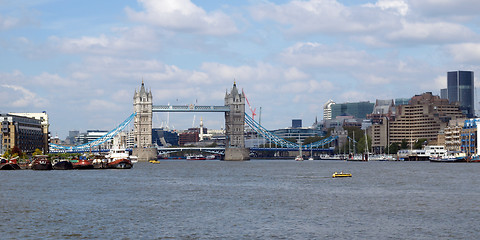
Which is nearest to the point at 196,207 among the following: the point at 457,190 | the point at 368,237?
the point at 368,237

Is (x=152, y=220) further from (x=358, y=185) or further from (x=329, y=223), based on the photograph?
(x=358, y=185)

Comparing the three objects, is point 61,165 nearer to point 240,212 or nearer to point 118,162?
point 118,162

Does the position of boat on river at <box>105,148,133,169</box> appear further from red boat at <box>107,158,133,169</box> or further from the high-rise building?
the high-rise building

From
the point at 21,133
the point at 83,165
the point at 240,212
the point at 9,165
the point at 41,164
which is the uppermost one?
the point at 21,133

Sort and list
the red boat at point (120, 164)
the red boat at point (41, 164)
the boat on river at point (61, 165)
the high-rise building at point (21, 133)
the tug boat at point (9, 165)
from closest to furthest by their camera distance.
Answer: the tug boat at point (9, 165), the red boat at point (41, 164), the boat on river at point (61, 165), the red boat at point (120, 164), the high-rise building at point (21, 133)

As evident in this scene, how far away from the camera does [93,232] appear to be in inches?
1666

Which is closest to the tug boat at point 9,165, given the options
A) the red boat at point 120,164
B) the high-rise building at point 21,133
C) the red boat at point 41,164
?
the red boat at point 41,164

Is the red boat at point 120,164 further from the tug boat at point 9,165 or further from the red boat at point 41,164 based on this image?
the tug boat at point 9,165

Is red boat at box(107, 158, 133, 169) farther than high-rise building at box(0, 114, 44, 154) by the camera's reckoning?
No

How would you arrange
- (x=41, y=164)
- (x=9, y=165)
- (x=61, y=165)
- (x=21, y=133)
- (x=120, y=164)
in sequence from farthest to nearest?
(x=21, y=133)
(x=120, y=164)
(x=61, y=165)
(x=41, y=164)
(x=9, y=165)

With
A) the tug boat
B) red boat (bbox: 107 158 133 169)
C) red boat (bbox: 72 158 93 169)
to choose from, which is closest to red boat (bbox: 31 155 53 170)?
the tug boat

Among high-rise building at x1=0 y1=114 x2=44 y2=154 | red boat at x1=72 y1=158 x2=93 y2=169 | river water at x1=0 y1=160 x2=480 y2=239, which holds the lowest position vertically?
river water at x1=0 y1=160 x2=480 y2=239

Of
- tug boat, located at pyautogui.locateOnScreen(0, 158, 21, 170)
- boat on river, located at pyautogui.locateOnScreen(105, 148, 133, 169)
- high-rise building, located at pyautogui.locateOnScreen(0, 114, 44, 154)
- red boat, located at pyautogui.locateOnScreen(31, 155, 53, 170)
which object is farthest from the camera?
high-rise building, located at pyautogui.locateOnScreen(0, 114, 44, 154)

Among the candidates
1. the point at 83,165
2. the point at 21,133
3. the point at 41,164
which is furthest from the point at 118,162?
the point at 21,133
